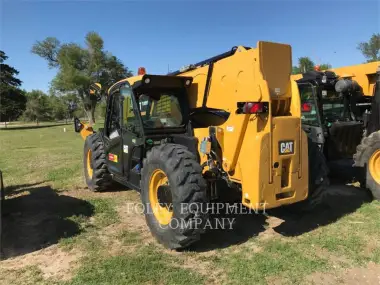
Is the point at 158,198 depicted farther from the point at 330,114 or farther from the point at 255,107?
the point at 330,114

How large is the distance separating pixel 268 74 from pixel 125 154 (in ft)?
9.42

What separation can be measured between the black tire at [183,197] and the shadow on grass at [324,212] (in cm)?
146

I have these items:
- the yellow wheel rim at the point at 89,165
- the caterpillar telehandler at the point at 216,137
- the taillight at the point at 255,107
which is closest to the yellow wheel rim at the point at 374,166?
the caterpillar telehandler at the point at 216,137

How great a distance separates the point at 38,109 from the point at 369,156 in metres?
67.5

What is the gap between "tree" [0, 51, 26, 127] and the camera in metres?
43.2

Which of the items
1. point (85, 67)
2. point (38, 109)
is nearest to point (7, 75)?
point (85, 67)

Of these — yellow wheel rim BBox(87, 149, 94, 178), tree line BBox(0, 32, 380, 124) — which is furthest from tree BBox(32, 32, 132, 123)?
yellow wheel rim BBox(87, 149, 94, 178)

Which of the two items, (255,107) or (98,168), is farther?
(98,168)

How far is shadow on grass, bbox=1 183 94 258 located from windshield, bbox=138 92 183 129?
1933mm

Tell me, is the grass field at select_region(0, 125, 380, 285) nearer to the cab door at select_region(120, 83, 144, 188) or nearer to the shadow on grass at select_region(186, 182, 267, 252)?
the shadow on grass at select_region(186, 182, 267, 252)

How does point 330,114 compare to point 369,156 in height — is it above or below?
above

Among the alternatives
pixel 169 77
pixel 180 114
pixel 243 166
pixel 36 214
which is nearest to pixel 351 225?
pixel 243 166

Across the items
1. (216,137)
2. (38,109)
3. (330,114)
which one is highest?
(38,109)

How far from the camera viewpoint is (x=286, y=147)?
4.23m
